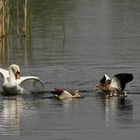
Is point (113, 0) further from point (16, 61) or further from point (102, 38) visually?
point (16, 61)

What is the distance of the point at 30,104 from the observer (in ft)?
60.5

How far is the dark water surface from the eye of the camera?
1541 centimetres

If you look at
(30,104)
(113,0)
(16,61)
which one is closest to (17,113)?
(30,104)

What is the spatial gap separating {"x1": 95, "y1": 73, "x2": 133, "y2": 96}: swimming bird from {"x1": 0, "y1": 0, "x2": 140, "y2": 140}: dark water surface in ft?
0.80

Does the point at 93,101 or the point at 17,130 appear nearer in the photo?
the point at 17,130

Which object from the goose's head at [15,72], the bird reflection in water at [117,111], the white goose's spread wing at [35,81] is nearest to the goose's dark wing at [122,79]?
the bird reflection in water at [117,111]

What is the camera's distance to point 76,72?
892 inches

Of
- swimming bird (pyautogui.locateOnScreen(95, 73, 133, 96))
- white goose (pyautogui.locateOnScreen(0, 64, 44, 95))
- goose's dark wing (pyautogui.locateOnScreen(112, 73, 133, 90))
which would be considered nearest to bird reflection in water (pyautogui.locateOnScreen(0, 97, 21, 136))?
white goose (pyautogui.locateOnScreen(0, 64, 44, 95))

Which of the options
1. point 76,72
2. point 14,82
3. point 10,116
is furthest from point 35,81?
point 10,116

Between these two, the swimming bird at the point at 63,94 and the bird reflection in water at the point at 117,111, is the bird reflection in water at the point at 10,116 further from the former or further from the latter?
the bird reflection in water at the point at 117,111

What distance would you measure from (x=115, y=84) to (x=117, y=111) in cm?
242

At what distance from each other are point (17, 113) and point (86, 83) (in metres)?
4.11

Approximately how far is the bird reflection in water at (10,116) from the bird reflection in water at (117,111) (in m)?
1.61

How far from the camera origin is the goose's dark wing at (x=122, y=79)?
19.5 metres
